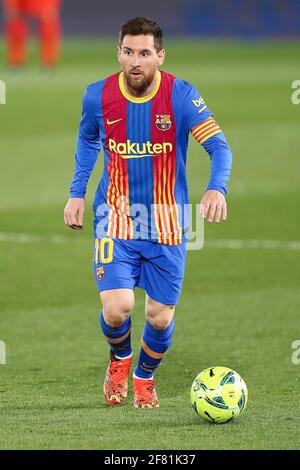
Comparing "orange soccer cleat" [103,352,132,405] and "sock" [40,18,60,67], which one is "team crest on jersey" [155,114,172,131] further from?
"sock" [40,18,60,67]

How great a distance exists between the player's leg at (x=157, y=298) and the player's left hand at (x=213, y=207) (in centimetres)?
55

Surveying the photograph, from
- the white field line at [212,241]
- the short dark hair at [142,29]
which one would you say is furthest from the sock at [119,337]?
the white field line at [212,241]

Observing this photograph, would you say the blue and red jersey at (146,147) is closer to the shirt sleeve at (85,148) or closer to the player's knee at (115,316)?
the shirt sleeve at (85,148)

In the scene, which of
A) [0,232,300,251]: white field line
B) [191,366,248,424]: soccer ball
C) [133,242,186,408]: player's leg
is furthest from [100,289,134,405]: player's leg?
[0,232,300,251]: white field line

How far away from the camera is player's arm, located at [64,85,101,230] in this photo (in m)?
7.38

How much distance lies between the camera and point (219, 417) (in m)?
6.80

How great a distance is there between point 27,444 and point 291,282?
623 cm

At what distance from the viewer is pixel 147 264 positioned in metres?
7.44

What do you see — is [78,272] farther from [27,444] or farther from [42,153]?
[42,153]

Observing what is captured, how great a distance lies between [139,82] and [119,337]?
1.48m

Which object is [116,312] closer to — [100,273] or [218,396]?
[100,273]

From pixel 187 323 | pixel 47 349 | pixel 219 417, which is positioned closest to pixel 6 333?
pixel 47 349

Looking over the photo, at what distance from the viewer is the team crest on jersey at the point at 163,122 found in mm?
7312

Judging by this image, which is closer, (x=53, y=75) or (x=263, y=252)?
(x=263, y=252)
